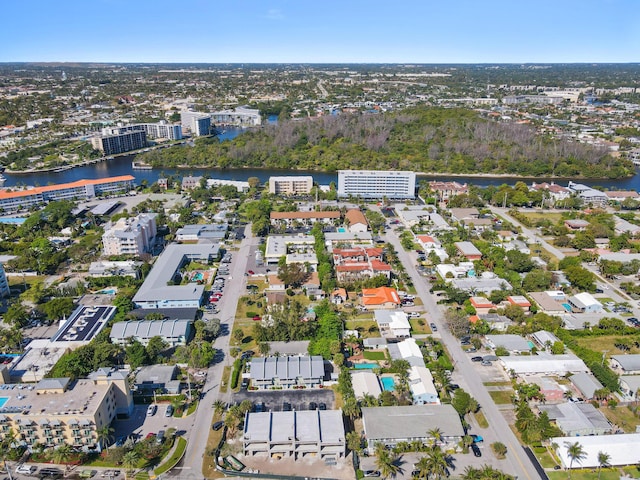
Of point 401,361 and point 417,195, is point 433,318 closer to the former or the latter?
point 401,361

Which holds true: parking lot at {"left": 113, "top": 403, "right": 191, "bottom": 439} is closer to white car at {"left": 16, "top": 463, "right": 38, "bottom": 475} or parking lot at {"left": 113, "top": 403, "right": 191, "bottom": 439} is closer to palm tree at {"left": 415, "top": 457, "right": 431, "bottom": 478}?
white car at {"left": 16, "top": 463, "right": 38, "bottom": 475}

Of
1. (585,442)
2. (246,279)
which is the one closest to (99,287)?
(246,279)

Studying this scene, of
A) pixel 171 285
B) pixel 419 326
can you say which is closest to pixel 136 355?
pixel 171 285

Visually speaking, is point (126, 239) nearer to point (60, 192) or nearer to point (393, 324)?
point (60, 192)

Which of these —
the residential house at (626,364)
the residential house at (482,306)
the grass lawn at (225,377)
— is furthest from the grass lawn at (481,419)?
the grass lawn at (225,377)

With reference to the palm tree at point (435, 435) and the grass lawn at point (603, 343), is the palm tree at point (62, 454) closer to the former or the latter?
the palm tree at point (435, 435)
